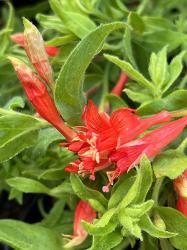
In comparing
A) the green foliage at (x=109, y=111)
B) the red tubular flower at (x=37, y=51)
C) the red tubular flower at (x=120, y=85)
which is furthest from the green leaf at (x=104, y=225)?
the red tubular flower at (x=120, y=85)

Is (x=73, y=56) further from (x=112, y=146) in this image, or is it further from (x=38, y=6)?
(x=38, y=6)

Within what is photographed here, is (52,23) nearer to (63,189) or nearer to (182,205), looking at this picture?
(63,189)

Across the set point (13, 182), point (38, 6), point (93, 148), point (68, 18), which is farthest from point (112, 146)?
point (38, 6)

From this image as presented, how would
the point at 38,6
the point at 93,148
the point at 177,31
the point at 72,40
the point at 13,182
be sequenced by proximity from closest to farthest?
1. the point at 93,148
2. the point at 13,182
3. the point at 72,40
4. the point at 177,31
5. the point at 38,6

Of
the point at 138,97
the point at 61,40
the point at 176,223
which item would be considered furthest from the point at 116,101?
the point at 176,223

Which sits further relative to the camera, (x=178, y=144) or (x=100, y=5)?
(x=100, y=5)

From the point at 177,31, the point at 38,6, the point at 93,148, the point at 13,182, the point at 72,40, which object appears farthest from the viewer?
the point at 38,6
